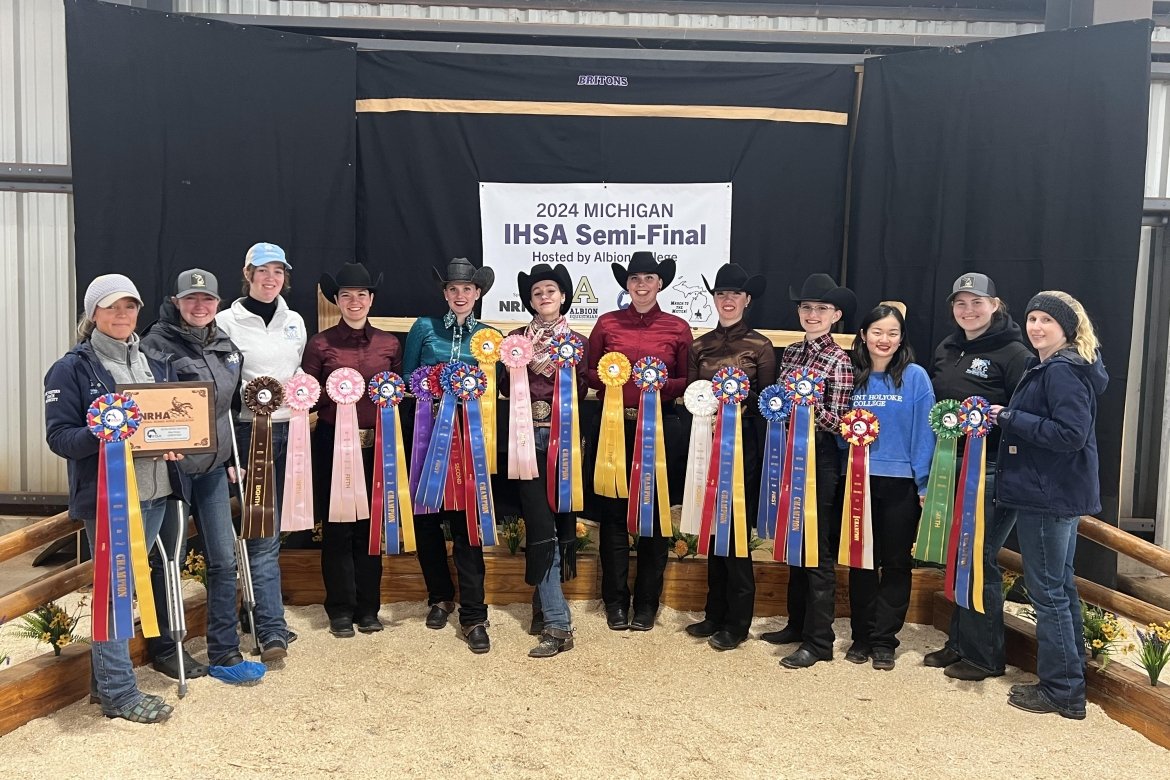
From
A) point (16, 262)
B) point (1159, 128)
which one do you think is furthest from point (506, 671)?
point (1159, 128)

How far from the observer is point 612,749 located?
7.89 feet

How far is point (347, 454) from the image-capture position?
3129 millimetres

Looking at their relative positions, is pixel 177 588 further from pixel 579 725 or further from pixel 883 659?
pixel 883 659

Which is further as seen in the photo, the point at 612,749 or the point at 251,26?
the point at 251,26

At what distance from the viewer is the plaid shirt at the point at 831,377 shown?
9.62ft

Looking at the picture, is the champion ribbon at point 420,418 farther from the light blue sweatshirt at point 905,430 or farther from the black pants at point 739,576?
the light blue sweatshirt at point 905,430

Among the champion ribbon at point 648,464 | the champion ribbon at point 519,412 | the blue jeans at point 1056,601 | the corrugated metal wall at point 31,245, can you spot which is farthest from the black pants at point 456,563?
the corrugated metal wall at point 31,245

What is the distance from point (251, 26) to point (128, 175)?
3.12 feet

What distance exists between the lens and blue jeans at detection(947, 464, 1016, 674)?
2822 mm

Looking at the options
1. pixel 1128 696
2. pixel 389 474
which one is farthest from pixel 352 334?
pixel 1128 696

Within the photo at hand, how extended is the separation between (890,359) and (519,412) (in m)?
1.42

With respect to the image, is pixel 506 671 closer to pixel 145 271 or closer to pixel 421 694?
pixel 421 694

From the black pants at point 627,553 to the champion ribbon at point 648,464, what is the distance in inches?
2.6

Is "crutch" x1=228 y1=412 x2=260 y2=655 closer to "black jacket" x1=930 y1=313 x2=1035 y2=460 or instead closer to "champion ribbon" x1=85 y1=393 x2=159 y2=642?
"champion ribbon" x1=85 y1=393 x2=159 y2=642
